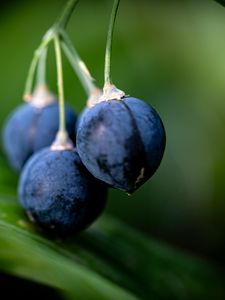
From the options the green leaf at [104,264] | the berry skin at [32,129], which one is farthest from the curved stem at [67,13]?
the green leaf at [104,264]

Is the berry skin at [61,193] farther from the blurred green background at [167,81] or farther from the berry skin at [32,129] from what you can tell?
the blurred green background at [167,81]

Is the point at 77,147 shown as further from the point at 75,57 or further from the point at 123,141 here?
the point at 75,57

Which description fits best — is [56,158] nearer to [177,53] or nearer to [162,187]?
[162,187]

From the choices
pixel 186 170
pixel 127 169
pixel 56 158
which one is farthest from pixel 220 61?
pixel 127 169

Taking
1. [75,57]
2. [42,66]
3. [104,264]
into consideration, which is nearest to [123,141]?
[75,57]

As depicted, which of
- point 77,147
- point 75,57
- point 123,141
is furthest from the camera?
point 75,57
